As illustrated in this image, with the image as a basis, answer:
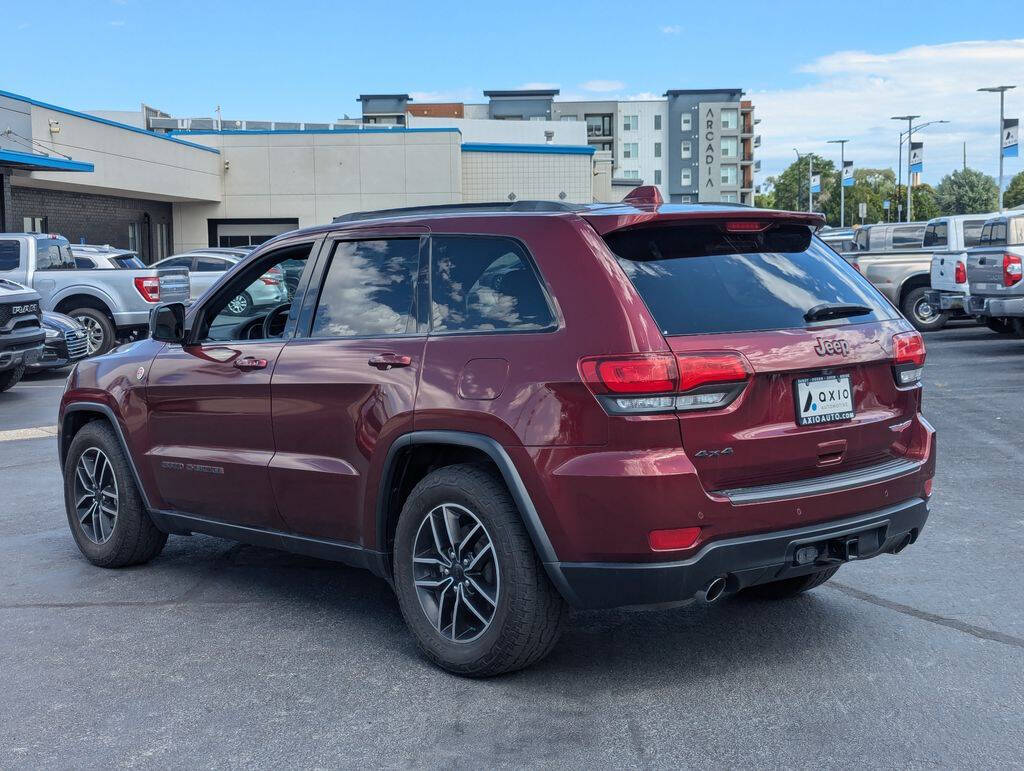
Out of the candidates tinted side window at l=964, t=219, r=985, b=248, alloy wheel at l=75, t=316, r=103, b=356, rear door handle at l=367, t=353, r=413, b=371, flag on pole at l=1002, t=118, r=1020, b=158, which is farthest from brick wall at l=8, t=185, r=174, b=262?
flag on pole at l=1002, t=118, r=1020, b=158

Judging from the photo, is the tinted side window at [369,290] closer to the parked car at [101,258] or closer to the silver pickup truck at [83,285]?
the silver pickup truck at [83,285]

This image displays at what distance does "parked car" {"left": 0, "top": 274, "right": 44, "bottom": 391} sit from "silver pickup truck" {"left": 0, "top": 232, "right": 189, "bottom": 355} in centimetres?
397

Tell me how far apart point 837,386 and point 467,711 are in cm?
180

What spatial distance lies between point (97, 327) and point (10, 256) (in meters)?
1.69

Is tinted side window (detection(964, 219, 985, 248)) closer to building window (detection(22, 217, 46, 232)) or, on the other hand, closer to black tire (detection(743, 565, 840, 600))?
black tire (detection(743, 565, 840, 600))

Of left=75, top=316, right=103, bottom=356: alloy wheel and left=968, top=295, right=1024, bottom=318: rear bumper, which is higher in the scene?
left=968, top=295, right=1024, bottom=318: rear bumper

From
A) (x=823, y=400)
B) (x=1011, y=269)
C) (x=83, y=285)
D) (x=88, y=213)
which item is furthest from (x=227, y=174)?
(x=823, y=400)

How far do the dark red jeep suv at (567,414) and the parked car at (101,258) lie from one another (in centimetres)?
1530

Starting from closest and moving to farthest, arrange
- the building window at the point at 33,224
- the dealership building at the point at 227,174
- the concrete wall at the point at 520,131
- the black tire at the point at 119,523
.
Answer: the black tire at the point at 119,523 → the dealership building at the point at 227,174 → the building window at the point at 33,224 → the concrete wall at the point at 520,131

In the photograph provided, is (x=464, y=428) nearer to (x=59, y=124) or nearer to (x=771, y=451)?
(x=771, y=451)

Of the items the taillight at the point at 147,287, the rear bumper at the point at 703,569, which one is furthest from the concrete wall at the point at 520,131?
the rear bumper at the point at 703,569

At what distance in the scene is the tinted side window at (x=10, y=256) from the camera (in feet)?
61.6

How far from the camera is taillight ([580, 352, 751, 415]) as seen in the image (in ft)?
13.3

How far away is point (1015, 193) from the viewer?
14862 cm
